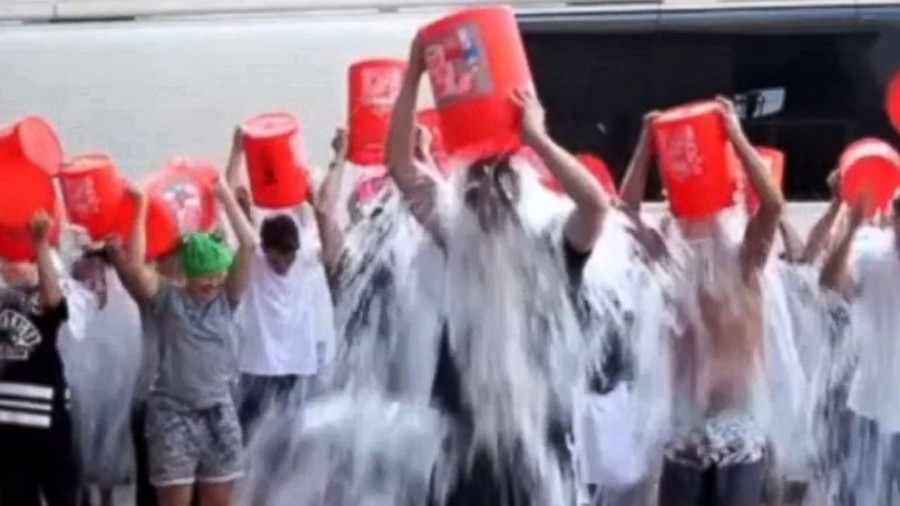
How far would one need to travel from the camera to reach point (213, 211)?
23.6 feet

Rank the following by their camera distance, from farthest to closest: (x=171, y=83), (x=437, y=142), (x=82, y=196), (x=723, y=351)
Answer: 1. (x=171, y=83)
2. (x=82, y=196)
3. (x=723, y=351)
4. (x=437, y=142)

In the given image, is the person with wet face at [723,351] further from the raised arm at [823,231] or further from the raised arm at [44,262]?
the raised arm at [44,262]

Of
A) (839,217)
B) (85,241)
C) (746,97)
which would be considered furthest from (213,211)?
(746,97)

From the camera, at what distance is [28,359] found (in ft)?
21.9

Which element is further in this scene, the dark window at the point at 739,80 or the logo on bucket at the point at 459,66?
the dark window at the point at 739,80

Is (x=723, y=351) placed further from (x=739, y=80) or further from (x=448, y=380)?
(x=739, y=80)

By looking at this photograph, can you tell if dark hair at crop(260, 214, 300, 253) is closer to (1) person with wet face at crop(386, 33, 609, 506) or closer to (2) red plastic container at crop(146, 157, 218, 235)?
(2) red plastic container at crop(146, 157, 218, 235)

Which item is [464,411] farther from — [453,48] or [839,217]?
[839,217]

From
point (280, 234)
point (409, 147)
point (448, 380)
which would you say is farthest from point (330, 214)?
point (448, 380)

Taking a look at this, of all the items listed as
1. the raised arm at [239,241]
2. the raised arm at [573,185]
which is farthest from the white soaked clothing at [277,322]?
the raised arm at [573,185]

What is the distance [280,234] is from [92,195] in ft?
2.63

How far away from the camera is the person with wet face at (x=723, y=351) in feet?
19.0

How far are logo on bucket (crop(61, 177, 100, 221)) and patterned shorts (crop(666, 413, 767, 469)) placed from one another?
6.83ft

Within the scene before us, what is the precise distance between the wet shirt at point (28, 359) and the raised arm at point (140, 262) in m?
0.23
